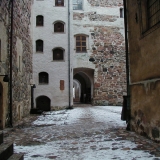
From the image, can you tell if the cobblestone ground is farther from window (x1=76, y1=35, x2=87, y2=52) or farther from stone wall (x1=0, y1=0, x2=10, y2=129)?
window (x1=76, y1=35, x2=87, y2=52)

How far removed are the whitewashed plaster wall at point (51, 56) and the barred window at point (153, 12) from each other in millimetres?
11336

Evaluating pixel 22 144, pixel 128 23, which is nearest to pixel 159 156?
pixel 22 144

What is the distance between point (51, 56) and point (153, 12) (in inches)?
476

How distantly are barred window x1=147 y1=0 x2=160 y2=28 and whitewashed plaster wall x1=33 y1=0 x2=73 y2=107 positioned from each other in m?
11.3

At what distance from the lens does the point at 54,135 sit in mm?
6801

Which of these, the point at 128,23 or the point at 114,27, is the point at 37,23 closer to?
the point at 114,27

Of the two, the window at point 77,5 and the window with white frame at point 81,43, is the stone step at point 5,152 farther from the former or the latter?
the window at point 77,5

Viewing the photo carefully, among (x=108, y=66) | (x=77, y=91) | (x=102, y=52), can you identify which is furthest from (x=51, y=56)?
(x=77, y=91)

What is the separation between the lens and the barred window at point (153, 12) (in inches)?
220

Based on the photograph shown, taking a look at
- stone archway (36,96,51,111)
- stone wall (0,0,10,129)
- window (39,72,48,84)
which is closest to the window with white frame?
window (39,72,48,84)

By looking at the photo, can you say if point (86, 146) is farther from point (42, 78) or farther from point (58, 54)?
A: point (58, 54)

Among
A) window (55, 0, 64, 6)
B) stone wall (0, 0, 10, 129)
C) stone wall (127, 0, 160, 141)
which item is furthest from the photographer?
window (55, 0, 64, 6)

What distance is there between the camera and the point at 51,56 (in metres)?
17.3

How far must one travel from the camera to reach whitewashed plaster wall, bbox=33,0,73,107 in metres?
16.9
